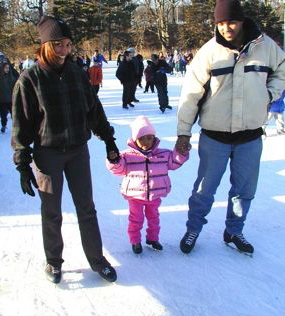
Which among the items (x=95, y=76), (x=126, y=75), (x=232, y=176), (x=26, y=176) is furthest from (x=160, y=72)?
(x=26, y=176)

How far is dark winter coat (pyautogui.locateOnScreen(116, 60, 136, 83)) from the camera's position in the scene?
12.4m

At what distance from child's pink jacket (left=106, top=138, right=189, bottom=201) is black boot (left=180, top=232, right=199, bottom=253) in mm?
455

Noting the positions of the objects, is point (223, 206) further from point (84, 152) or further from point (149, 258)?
point (84, 152)

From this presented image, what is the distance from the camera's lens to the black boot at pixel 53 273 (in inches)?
120

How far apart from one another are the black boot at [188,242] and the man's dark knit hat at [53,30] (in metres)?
1.81

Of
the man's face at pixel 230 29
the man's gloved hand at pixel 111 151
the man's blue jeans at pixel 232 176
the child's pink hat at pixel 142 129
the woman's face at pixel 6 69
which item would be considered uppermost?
the man's face at pixel 230 29

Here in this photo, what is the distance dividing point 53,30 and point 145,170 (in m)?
1.23

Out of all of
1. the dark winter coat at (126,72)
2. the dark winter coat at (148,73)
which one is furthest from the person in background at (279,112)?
the dark winter coat at (148,73)

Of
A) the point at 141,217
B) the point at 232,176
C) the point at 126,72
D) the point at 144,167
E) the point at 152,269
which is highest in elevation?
the point at 126,72

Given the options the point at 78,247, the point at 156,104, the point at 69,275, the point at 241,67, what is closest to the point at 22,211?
the point at 78,247

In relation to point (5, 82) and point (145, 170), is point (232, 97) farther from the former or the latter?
point (5, 82)

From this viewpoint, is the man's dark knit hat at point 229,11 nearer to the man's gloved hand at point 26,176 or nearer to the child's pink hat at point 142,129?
the child's pink hat at point 142,129

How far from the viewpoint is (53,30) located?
2582 millimetres

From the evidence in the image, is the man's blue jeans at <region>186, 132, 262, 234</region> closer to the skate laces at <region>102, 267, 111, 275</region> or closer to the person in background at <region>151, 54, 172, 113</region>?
the skate laces at <region>102, 267, 111, 275</region>
